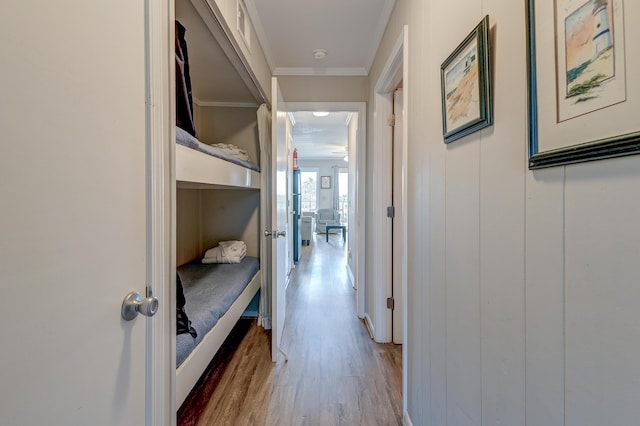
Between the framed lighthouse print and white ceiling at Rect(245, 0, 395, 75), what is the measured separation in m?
1.60

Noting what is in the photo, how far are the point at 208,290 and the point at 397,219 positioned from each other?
153cm

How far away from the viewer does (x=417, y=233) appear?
4.58ft

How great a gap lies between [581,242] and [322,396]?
170cm

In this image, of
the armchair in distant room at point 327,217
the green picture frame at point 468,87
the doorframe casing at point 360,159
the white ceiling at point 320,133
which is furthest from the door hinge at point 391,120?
the armchair in distant room at point 327,217

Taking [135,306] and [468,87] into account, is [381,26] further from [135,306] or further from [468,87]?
[135,306]

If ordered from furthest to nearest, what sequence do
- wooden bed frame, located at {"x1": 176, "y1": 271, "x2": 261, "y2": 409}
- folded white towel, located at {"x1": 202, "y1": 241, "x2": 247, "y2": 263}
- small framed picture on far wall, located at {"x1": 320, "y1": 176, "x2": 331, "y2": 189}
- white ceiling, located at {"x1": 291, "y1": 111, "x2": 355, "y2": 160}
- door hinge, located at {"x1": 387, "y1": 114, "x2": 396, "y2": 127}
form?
small framed picture on far wall, located at {"x1": 320, "y1": 176, "x2": 331, "y2": 189}
white ceiling, located at {"x1": 291, "y1": 111, "x2": 355, "y2": 160}
folded white towel, located at {"x1": 202, "y1": 241, "x2": 247, "y2": 263}
door hinge, located at {"x1": 387, "y1": 114, "x2": 396, "y2": 127}
wooden bed frame, located at {"x1": 176, "y1": 271, "x2": 261, "y2": 409}

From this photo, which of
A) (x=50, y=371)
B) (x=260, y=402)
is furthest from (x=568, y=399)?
(x=260, y=402)

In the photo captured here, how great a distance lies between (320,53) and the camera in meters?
2.53

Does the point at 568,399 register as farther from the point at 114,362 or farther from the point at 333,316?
the point at 333,316

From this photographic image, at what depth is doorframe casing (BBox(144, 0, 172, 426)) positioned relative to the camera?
856 mm

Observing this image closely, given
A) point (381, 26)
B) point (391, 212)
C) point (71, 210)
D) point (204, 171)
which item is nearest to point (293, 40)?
point (381, 26)

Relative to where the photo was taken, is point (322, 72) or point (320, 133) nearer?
point (322, 72)

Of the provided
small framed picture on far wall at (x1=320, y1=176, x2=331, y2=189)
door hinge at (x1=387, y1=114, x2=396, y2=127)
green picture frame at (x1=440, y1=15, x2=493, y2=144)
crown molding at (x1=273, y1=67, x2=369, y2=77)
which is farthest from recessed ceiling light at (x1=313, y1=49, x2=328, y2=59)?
small framed picture on far wall at (x1=320, y1=176, x2=331, y2=189)

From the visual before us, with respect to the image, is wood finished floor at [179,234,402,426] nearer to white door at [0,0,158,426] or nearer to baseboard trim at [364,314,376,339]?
baseboard trim at [364,314,376,339]
